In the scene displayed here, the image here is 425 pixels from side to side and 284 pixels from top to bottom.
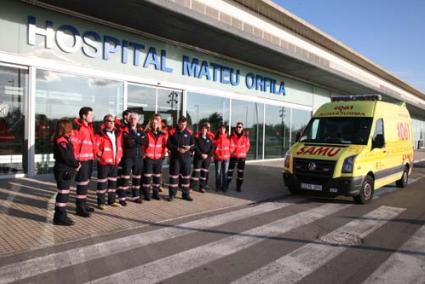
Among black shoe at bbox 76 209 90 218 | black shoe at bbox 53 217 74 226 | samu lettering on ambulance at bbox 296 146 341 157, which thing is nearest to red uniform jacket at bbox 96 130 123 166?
black shoe at bbox 76 209 90 218

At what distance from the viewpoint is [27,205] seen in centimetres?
775

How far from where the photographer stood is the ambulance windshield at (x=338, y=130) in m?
9.69

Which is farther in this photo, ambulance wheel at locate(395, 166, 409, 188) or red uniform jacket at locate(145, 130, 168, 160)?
ambulance wheel at locate(395, 166, 409, 188)

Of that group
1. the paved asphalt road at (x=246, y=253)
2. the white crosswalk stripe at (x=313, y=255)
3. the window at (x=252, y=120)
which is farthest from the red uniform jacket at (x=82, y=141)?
the window at (x=252, y=120)

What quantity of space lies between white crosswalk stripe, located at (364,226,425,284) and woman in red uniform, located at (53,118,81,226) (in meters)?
4.61

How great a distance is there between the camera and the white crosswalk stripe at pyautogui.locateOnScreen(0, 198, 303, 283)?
4.56 metres

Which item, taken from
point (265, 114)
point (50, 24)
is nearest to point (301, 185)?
point (50, 24)

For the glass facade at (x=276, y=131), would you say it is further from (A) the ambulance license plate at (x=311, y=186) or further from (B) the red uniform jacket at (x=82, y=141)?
(B) the red uniform jacket at (x=82, y=141)

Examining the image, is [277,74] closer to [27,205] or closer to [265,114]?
[265,114]

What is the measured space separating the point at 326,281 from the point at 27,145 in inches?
353

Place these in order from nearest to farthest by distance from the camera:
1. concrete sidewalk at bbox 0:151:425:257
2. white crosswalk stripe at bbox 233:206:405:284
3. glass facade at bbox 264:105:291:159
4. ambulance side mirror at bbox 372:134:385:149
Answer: white crosswalk stripe at bbox 233:206:405:284 < concrete sidewalk at bbox 0:151:425:257 < ambulance side mirror at bbox 372:134:385:149 < glass facade at bbox 264:105:291:159

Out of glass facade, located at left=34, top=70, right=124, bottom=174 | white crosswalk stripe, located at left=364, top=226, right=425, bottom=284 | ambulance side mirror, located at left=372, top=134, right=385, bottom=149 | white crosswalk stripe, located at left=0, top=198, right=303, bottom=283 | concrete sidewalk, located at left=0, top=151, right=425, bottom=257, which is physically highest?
glass facade, located at left=34, top=70, right=124, bottom=174

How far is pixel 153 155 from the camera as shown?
28.0 ft

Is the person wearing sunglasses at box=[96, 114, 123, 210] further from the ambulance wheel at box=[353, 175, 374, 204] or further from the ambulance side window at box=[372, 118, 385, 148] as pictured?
the ambulance side window at box=[372, 118, 385, 148]
